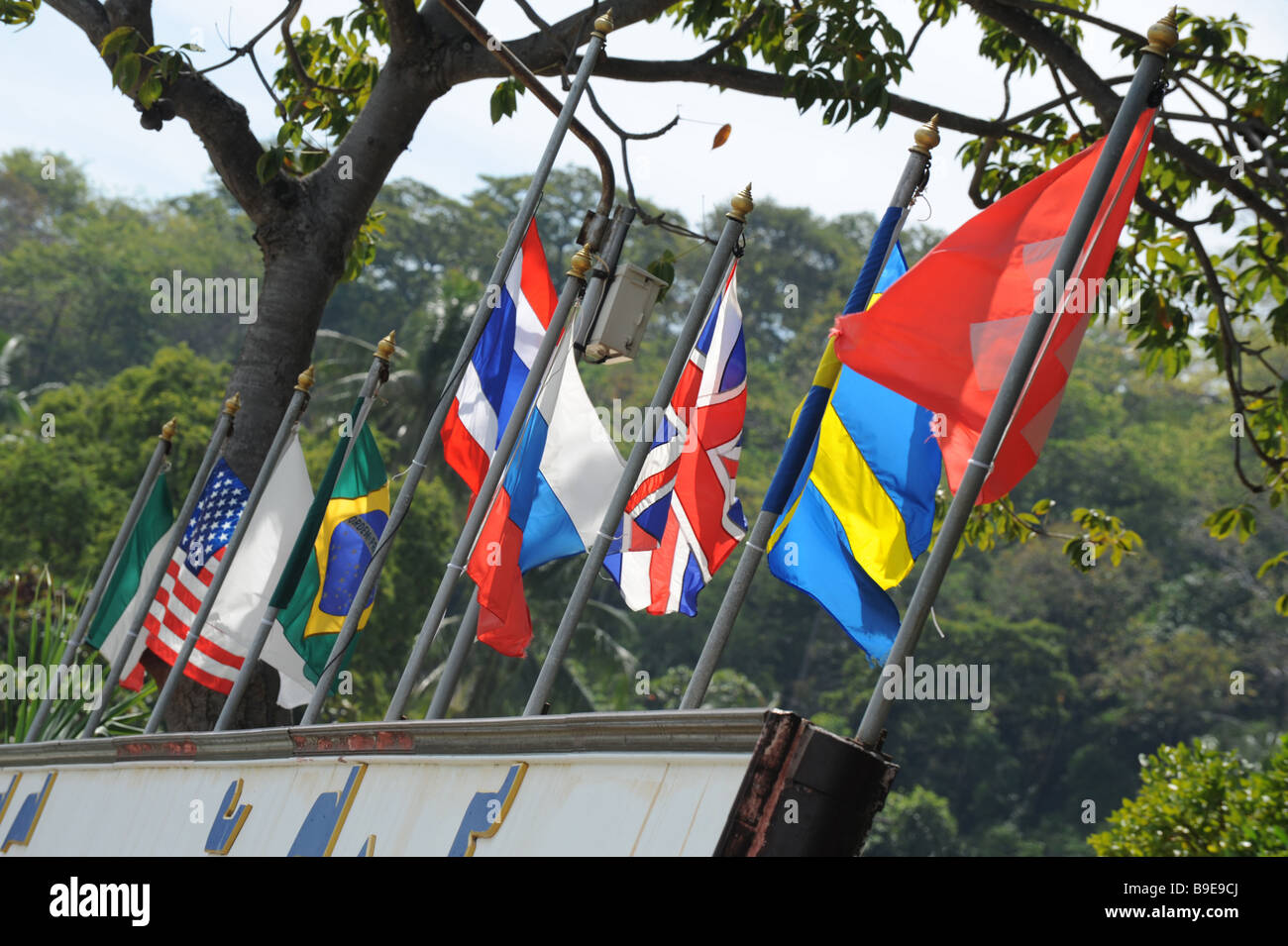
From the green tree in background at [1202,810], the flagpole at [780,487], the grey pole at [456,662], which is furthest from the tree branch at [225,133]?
the green tree in background at [1202,810]

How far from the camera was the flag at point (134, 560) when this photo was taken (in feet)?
28.8

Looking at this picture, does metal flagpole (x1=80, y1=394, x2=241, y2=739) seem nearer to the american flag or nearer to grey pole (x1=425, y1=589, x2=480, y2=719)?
the american flag

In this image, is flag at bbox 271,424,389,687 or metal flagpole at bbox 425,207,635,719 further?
flag at bbox 271,424,389,687

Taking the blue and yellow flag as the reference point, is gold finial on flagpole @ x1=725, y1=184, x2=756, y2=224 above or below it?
above

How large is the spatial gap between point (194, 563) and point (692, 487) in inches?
137

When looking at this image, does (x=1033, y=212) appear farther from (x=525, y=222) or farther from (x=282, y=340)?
(x=282, y=340)

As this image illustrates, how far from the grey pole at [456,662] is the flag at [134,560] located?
10.7 feet

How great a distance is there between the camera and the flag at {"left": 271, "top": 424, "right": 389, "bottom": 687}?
23.9 feet

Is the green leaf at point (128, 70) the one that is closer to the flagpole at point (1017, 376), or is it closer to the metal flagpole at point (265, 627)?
the metal flagpole at point (265, 627)

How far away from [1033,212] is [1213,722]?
47.2 m

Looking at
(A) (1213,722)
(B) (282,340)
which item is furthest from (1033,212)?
(A) (1213,722)

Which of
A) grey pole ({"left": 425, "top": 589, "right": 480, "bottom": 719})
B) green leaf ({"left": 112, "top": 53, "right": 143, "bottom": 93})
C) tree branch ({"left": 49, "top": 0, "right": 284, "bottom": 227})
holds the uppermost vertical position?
tree branch ({"left": 49, "top": 0, "right": 284, "bottom": 227})

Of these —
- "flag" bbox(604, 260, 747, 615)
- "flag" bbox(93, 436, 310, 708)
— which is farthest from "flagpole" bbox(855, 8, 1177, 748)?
"flag" bbox(93, 436, 310, 708)
